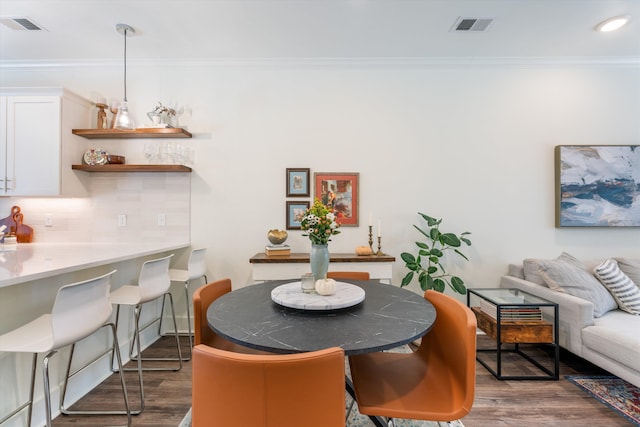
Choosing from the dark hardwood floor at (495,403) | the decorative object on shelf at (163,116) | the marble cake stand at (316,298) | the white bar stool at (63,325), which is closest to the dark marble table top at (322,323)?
the marble cake stand at (316,298)

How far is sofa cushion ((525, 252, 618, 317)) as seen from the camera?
2340 millimetres

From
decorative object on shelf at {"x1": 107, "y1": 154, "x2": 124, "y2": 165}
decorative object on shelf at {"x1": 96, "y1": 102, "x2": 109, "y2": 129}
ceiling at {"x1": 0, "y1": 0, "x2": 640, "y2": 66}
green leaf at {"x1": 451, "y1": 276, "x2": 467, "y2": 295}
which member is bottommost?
green leaf at {"x1": 451, "y1": 276, "x2": 467, "y2": 295}

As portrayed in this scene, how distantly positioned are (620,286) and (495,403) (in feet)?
4.94

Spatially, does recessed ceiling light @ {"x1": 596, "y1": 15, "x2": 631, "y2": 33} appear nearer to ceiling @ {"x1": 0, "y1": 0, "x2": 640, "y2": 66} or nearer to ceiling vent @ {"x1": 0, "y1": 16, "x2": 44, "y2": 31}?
ceiling @ {"x1": 0, "y1": 0, "x2": 640, "y2": 66}

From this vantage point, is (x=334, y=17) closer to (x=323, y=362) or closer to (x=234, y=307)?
(x=234, y=307)

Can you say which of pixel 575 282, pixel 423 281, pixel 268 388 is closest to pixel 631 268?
pixel 575 282

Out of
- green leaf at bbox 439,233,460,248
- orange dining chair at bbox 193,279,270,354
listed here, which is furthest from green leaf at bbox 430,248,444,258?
orange dining chair at bbox 193,279,270,354

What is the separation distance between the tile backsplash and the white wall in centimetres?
18

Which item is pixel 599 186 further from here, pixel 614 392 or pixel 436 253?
pixel 614 392

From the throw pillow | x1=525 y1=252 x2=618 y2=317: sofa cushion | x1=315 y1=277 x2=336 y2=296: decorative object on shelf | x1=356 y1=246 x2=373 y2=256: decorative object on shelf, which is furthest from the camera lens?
x1=356 y1=246 x2=373 y2=256: decorative object on shelf

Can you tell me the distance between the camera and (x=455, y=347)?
1295 millimetres

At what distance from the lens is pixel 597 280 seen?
101 inches

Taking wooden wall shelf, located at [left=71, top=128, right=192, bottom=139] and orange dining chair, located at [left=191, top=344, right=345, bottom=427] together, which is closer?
orange dining chair, located at [left=191, top=344, right=345, bottom=427]

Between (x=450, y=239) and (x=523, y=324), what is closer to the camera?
(x=523, y=324)
